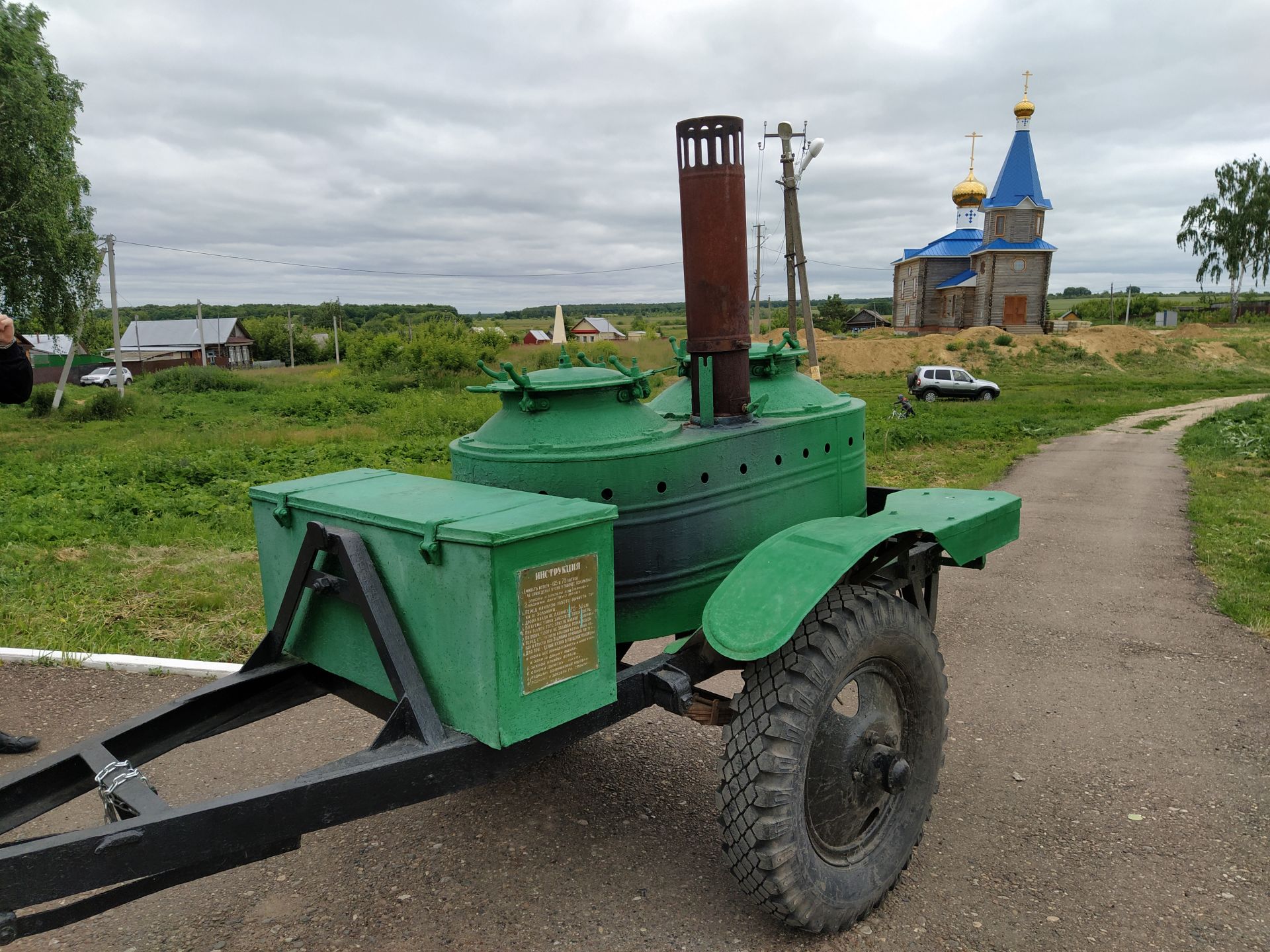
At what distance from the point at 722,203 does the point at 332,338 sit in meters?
77.5

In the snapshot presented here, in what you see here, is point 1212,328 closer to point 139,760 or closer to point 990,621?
point 990,621

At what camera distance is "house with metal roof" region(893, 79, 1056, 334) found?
41812 millimetres

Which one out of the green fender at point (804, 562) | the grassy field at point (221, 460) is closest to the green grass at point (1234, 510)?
the grassy field at point (221, 460)

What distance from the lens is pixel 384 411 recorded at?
24281 millimetres

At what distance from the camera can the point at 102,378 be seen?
4916 centimetres

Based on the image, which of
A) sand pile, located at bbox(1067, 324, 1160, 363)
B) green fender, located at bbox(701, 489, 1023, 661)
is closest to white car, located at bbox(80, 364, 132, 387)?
sand pile, located at bbox(1067, 324, 1160, 363)

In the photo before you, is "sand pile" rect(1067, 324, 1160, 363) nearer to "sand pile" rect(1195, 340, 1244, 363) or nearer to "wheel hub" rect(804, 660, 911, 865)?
"sand pile" rect(1195, 340, 1244, 363)

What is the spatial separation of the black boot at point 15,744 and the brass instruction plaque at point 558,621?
3302mm

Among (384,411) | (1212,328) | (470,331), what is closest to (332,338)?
(470,331)

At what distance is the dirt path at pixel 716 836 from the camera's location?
290 centimetres

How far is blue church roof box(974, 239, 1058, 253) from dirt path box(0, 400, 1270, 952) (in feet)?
134

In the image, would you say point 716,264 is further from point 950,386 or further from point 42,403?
point 42,403

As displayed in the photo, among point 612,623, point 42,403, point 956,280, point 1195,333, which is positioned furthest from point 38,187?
point 1195,333

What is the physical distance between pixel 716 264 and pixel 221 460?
12.9 m
